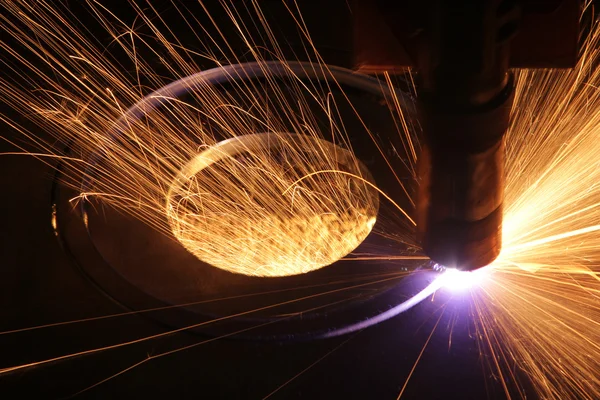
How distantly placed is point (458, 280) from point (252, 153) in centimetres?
101

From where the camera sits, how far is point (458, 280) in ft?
7.48

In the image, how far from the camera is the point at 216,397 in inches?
76.7

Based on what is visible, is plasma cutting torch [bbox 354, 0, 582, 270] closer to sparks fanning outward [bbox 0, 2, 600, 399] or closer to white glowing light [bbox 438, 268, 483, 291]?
white glowing light [bbox 438, 268, 483, 291]

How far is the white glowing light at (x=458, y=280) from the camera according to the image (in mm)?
2258

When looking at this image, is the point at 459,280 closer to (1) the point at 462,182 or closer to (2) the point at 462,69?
(1) the point at 462,182

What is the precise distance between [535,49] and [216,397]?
148 centimetres

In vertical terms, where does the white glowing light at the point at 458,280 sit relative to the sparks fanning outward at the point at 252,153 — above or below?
below

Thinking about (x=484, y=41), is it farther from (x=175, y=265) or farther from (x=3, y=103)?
(x=3, y=103)

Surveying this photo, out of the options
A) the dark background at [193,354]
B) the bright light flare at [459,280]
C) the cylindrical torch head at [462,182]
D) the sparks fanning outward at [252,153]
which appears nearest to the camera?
the cylindrical torch head at [462,182]

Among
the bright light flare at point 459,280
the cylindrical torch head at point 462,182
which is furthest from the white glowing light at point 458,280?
the cylindrical torch head at point 462,182

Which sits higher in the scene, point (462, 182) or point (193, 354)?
point (462, 182)

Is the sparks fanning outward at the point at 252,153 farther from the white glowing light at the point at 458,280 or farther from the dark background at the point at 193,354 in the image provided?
the dark background at the point at 193,354

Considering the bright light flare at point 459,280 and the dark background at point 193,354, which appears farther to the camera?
the bright light flare at point 459,280

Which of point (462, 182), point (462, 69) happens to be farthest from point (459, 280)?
point (462, 69)
